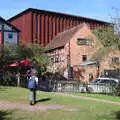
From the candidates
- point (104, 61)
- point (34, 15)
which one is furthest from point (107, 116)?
point (34, 15)

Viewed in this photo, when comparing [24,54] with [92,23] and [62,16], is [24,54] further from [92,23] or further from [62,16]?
[92,23]

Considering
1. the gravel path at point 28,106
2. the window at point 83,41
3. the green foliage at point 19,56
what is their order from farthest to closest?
the window at point 83,41
the green foliage at point 19,56
the gravel path at point 28,106

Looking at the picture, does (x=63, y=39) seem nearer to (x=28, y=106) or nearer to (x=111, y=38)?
(x=111, y=38)

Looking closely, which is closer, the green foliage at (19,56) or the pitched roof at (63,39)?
the green foliage at (19,56)

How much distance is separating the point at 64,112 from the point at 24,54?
114 ft

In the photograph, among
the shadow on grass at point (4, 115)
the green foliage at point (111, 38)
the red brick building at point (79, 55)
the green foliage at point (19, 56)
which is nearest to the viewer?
the shadow on grass at point (4, 115)

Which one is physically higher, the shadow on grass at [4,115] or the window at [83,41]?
the window at [83,41]

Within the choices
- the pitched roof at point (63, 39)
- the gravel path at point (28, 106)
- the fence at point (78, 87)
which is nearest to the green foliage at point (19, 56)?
the fence at point (78, 87)

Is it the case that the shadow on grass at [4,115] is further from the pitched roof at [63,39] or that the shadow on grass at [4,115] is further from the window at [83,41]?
the window at [83,41]

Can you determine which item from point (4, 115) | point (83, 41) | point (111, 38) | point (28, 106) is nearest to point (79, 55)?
point (83, 41)

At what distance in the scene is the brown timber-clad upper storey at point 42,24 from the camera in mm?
82319

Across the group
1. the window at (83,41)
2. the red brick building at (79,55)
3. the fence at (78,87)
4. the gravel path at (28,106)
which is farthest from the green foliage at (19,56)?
the gravel path at (28,106)

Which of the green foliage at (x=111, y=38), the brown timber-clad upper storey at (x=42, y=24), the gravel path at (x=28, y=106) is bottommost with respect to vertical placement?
the gravel path at (x=28, y=106)

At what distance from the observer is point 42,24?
83.6m
